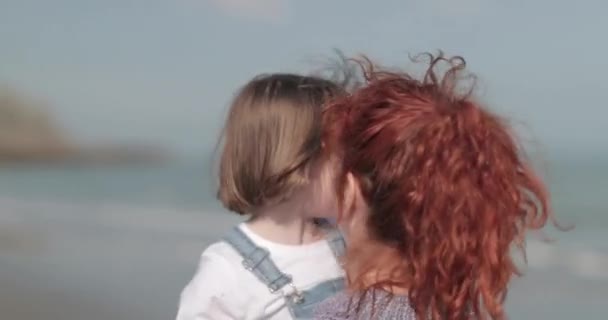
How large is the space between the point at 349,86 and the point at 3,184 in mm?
7032

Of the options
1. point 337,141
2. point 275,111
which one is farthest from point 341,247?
point 337,141

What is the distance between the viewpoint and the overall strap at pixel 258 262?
8.65ft

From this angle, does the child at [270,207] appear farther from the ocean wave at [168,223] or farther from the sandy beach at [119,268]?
the ocean wave at [168,223]

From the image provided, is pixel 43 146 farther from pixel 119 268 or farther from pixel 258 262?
pixel 258 262

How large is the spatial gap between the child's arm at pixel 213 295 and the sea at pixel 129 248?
0.65 m

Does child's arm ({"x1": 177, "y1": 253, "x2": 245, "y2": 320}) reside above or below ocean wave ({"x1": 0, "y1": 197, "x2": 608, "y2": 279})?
above

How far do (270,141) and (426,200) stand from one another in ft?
1.95

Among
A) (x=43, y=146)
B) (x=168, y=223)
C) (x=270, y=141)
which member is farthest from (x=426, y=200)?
(x=43, y=146)

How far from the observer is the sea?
18.7 ft

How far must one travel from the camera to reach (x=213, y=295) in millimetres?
2592

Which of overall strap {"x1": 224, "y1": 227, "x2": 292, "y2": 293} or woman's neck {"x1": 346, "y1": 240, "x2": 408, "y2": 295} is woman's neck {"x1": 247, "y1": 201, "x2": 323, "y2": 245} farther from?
woman's neck {"x1": 346, "y1": 240, "x2": 408, "y2": 295}

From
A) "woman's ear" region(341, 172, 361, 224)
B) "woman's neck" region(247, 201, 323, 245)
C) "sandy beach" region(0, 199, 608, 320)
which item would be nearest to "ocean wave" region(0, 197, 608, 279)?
"sandy beach" region(0, 199, 608, 320)

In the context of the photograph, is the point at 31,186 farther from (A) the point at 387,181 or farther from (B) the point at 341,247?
(A) the point at 387,181

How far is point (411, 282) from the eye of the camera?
2100 mm
